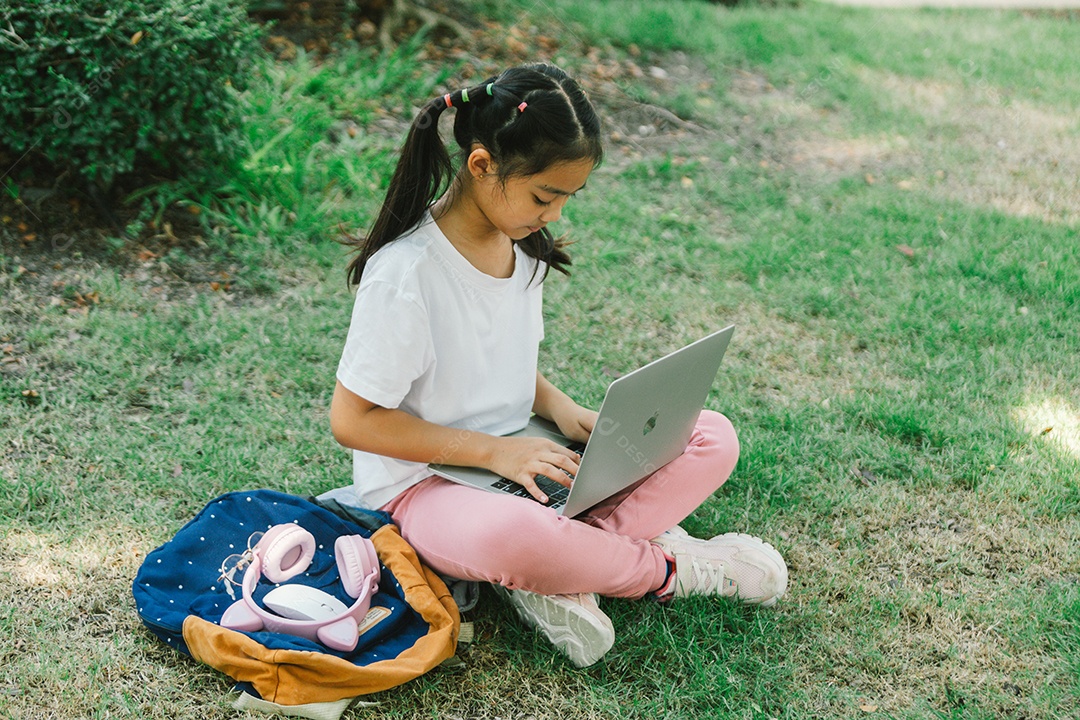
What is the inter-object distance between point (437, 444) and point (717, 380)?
4.93ft

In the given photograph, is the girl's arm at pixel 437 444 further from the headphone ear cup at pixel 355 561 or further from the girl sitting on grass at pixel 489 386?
the headphone ear cup at pixel 355 561

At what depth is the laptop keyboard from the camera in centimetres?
223

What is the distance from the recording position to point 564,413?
254cm

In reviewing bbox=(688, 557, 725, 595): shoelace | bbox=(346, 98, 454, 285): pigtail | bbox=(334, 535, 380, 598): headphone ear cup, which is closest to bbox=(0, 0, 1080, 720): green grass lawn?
bbox=(688, 557, 725, 595): shoelace

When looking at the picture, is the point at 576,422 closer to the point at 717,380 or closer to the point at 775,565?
the point at 775,565

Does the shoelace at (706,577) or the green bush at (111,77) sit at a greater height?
the green bush at (111,77)

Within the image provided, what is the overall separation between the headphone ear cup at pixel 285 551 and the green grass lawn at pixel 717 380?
24cm

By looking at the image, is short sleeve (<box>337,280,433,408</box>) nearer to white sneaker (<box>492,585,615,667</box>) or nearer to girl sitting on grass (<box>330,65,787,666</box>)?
girl sitting on grass (<box>330,65,787,666</box>)

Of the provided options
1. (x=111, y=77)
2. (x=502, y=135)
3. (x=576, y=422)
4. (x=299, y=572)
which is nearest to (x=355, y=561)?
(x=299, y=572)

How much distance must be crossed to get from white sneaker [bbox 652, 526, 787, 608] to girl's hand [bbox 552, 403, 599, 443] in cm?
33

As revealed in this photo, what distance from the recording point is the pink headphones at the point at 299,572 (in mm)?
2096

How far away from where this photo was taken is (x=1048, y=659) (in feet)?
7.41

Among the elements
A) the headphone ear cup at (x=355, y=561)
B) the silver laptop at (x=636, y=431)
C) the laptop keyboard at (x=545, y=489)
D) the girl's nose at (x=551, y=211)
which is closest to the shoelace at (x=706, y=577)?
the silver laptop at (x=636, y=431)

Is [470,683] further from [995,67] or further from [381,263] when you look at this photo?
[995,67]
